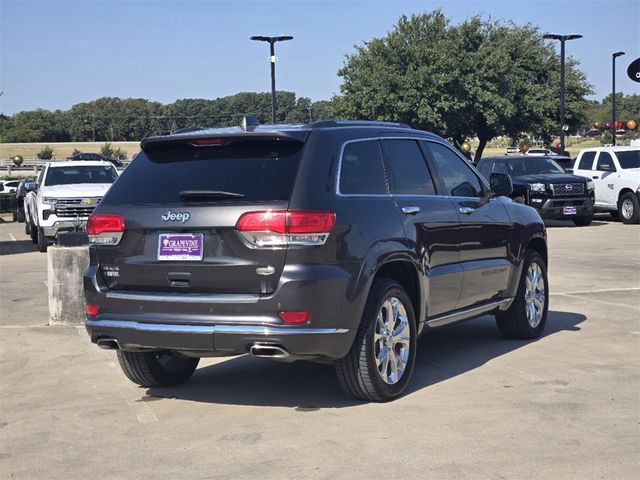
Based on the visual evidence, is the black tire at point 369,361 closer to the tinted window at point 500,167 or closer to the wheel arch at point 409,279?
the wheel arch at point 409,279

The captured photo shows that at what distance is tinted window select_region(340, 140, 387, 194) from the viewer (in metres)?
6.31

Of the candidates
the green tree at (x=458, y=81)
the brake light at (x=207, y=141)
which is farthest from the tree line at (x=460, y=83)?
the brake light at (x=207, y=141)

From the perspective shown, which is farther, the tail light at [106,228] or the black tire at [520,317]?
the black tire at [520,317]

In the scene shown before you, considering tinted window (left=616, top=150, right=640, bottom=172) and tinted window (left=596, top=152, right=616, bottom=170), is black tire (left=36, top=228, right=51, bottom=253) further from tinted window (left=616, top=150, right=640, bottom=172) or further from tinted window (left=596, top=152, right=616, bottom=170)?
tinted window (left=616, top=150, right=640, bottom=172)

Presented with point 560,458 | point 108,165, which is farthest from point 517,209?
point 108,165

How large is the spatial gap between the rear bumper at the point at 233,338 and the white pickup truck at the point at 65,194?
12.4 m

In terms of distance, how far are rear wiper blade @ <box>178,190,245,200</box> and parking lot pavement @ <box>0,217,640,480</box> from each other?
4.63ft

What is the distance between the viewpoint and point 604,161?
83.1 feet

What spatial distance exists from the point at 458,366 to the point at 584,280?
600 cm

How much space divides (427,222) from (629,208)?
18.6 m

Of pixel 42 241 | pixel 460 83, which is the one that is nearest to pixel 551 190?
pixel 42 241

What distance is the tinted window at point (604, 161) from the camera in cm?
2511

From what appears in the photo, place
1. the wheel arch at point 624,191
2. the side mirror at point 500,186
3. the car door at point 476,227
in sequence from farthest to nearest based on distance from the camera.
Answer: the wheel arch at point 624,191, the side mirror at point 500,186, the car door at point 476,227

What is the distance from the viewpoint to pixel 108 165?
20469 millimetres
